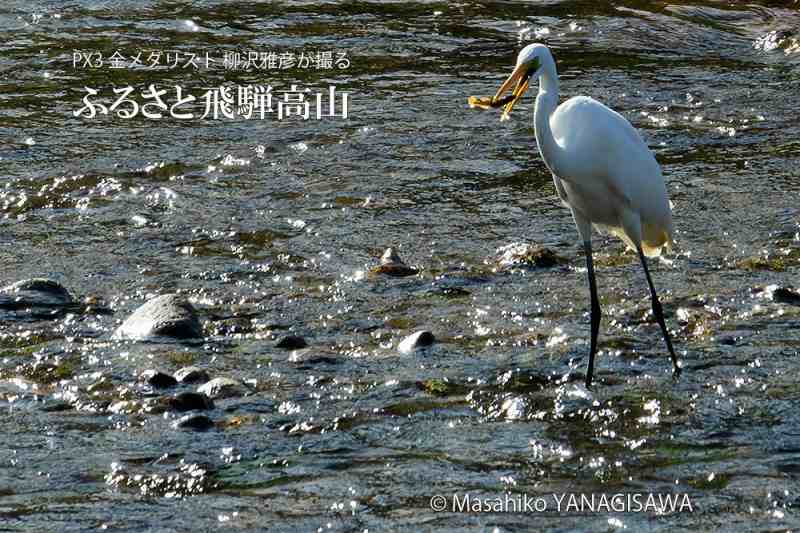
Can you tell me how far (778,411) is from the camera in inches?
190

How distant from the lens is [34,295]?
20.2 ft

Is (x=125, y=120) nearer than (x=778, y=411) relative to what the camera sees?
No

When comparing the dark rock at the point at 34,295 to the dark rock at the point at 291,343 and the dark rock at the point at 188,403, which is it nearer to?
the dark rock at the point at 291,343

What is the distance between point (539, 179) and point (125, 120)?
304cm

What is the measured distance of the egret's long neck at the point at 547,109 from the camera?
5.20m

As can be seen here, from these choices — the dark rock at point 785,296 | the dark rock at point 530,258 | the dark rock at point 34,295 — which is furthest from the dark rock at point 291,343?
the dark rock at point 785,296

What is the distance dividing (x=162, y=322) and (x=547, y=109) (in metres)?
1.83

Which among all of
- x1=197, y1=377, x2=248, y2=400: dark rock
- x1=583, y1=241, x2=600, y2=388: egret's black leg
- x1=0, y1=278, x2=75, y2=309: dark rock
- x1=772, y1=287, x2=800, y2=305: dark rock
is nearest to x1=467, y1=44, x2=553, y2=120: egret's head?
x1=583, y1=241, x2=600, y2=388: egret's black leg

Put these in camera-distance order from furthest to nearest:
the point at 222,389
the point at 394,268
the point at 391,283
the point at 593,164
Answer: the point at 394,268 < the point at 391,283 < the point at 593,164 < the point at 222,389

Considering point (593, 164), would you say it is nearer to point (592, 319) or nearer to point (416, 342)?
point (592, 319)

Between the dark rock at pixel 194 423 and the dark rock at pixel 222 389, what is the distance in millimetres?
270

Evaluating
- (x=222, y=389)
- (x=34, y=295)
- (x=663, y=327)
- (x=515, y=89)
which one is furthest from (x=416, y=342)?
(x=34, y=295)

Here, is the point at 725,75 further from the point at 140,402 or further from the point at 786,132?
the point at 140,402

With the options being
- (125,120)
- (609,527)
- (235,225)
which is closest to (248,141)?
(125,120)
